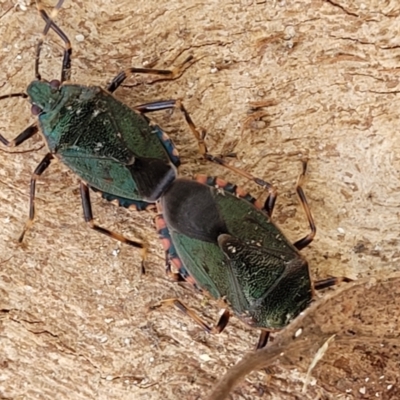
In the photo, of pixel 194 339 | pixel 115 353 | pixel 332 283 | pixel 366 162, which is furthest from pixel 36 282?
pixel 366 162

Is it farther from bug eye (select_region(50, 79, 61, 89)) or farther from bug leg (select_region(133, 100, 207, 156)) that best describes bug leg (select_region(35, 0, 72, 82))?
bug leg (select_region(133, 100, 207, 156))

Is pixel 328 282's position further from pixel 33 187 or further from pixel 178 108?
pixel 33 187

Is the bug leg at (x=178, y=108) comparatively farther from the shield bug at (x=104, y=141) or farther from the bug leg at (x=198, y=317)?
the bug leg at (x=198, y=317)

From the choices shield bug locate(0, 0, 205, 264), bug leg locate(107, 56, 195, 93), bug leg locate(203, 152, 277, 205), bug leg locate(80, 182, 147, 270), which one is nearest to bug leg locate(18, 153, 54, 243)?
shield bug locate(0, 0, 205, 264)

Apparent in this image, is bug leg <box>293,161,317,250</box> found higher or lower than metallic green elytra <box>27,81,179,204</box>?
lower

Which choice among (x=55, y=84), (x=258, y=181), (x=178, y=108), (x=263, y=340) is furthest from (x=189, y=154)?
(x=263, y=340)

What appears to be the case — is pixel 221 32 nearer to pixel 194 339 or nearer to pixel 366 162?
pixel 366 162

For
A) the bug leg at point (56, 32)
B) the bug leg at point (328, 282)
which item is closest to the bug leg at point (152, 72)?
the bug leg at point (56, 32)

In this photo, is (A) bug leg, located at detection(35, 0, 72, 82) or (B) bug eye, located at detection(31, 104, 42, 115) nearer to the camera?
(A) bug leg, located at detection(35, 0, 72, 82)
